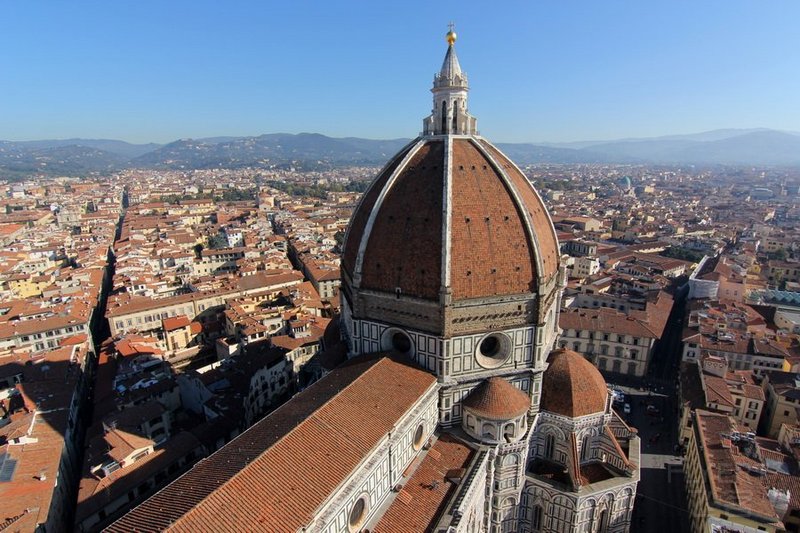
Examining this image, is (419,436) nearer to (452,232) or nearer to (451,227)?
(452,232)

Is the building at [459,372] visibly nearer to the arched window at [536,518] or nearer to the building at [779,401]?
the arched window at [536,518]

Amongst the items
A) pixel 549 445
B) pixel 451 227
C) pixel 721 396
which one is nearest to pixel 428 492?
pixel 549 445

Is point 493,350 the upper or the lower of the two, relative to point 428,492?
upper

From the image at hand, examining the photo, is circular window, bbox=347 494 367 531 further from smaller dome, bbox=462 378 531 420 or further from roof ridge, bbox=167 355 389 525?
smaller dome, bbox=462 378 531 420

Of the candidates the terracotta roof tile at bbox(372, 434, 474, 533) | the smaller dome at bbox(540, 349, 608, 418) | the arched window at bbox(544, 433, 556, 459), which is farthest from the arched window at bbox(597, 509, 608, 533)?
the terracotta roof tile at bbox(372, 434, 474, 533)

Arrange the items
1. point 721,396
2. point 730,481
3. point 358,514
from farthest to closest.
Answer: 1. point 721,396
2. point 730,481
3. point 358,514
